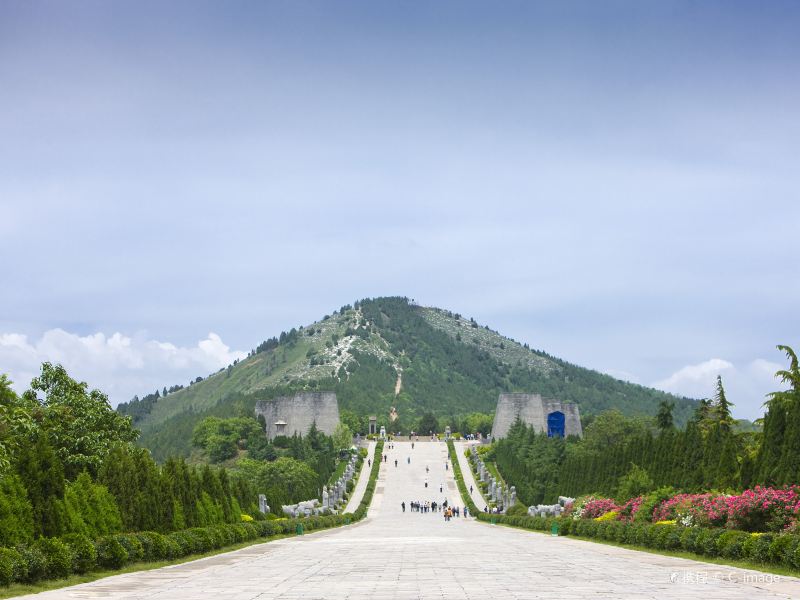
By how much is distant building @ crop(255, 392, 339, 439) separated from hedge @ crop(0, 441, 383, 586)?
2734 inches

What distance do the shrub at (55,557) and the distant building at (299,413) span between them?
81225mm

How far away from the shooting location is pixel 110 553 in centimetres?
1752

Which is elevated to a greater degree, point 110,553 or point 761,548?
point 110,553

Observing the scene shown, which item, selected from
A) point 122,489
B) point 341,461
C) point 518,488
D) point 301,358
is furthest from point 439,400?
point 122,489

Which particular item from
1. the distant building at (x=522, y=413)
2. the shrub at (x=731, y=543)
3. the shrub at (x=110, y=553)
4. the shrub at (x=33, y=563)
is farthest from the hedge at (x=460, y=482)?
the shrub at (x=33, y=563)

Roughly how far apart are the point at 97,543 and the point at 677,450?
23.5 m

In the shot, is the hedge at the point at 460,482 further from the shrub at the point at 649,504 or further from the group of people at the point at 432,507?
the shrub at the point at 649,504

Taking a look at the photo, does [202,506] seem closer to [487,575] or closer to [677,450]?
[487,575]

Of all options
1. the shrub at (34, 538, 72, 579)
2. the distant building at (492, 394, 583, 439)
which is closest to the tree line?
the shrub at (34, 538, 72, 579)

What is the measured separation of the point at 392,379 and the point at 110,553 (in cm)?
14421

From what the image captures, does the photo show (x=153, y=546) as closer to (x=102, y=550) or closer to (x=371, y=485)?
(x=102, y=550)

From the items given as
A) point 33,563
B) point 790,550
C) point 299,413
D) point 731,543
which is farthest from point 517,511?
point 299,413

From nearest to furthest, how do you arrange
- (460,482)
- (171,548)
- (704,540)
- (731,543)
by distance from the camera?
(731,543)
(704,540)
(171,548)
(460,482)

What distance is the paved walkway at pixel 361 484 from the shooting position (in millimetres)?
60125
